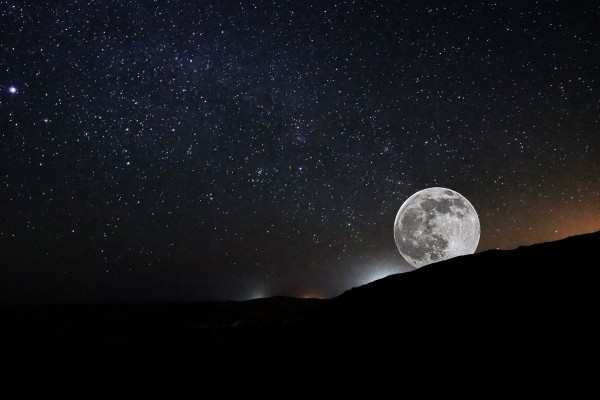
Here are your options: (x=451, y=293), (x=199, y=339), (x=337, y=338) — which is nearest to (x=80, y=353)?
(x=199, y=339)

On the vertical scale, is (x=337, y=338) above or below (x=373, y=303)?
below

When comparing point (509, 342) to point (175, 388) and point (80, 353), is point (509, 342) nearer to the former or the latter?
point (175, 388)

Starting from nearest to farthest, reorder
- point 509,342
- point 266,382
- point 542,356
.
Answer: point 542,356 < point 509,342 < point 266,382

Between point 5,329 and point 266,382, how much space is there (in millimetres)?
17093

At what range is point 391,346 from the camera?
6734mm

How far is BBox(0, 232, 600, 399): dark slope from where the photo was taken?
509cm

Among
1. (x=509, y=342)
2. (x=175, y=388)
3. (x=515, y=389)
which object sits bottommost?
(x=175, y=388)

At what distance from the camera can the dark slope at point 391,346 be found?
5086 mm

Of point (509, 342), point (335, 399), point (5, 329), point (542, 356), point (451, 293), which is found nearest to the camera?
point (542, 356)

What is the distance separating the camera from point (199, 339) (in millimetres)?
13594

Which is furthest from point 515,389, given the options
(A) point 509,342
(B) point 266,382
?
(B) point 266,382

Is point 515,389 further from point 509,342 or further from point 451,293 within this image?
point 451,293

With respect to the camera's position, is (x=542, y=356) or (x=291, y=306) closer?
(x=542, y=356)

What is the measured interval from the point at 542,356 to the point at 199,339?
1165 centimetres
